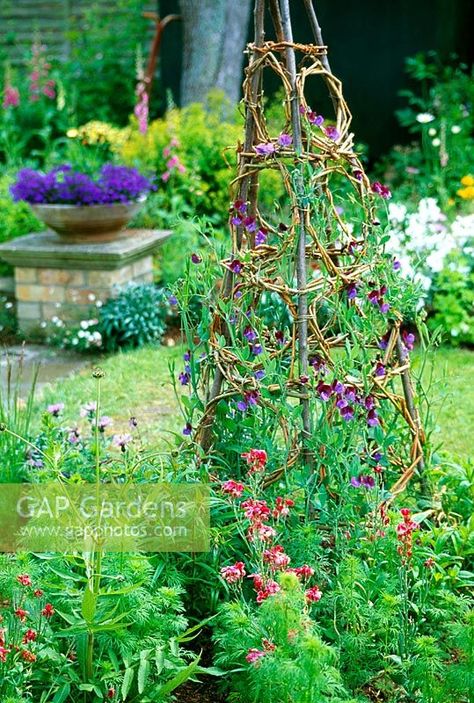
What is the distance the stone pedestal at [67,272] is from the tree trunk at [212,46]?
2.84 metres

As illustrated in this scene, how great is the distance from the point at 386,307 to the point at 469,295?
3112 millimetres

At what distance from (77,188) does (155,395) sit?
1.68 metres

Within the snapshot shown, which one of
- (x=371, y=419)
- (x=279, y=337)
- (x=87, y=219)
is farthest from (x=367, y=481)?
(x=87, y=219)

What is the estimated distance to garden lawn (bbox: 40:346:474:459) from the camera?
184 inches

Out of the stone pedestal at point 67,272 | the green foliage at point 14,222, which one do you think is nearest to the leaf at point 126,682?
the stone pedestal at point 67,272

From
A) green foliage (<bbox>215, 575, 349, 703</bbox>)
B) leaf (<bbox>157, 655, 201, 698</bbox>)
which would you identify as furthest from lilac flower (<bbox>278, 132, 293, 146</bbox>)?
leaf (<bbox>157, 655, 201, 698</bbox>)

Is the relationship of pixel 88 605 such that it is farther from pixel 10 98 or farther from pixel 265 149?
pixel 10 98

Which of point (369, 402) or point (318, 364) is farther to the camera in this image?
point (318, 364)

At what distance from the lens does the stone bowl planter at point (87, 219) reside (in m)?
6.27

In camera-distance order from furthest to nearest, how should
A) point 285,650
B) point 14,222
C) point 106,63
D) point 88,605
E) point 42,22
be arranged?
point 42,22, point 106,63, point 14,222, point 88,605, point 285,650

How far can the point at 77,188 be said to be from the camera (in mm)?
6297

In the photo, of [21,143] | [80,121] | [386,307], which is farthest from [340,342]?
[80,121]

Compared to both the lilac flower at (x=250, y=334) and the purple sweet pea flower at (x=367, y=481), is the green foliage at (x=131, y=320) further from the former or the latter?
the purple sweet pea flower at (x=367, y=481)

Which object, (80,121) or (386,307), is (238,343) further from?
(80,121)
